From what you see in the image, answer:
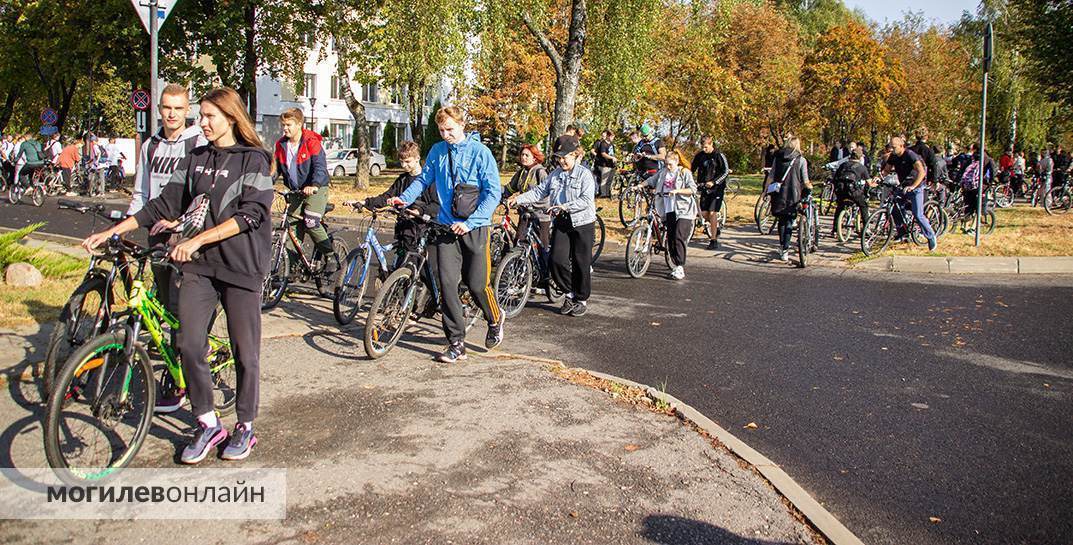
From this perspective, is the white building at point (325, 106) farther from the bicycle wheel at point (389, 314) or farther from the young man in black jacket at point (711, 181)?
the bicycle wheel at point (389, 314)

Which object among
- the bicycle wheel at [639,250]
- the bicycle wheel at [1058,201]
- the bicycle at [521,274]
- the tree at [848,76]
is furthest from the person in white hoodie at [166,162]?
the tree at [848,76]

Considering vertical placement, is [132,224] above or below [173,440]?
above

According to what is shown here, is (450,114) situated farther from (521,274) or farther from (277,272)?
(277,272)

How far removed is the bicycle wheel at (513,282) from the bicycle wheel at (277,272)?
2126mm

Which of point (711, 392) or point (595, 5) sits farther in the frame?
point (595, 5)

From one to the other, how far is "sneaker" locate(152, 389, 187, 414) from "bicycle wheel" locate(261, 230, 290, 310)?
3666mm

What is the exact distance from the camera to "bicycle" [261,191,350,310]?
911 cm

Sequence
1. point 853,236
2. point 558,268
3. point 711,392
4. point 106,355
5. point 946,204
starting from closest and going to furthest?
point 106,355 < point 711,392 < point 558,268 < point 853,236 < point 946,204

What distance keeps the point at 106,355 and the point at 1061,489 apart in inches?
198

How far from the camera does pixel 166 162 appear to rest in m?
5.78

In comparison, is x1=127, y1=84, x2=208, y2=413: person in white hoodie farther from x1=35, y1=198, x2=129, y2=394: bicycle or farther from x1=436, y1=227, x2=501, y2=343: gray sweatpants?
x1=436, y1=227, x2=501, y2=343: gray sweatpants

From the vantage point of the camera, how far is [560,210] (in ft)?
31.7

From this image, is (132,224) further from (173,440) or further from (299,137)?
(299,137)

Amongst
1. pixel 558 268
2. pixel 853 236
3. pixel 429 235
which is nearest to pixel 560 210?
pixel 558 268
